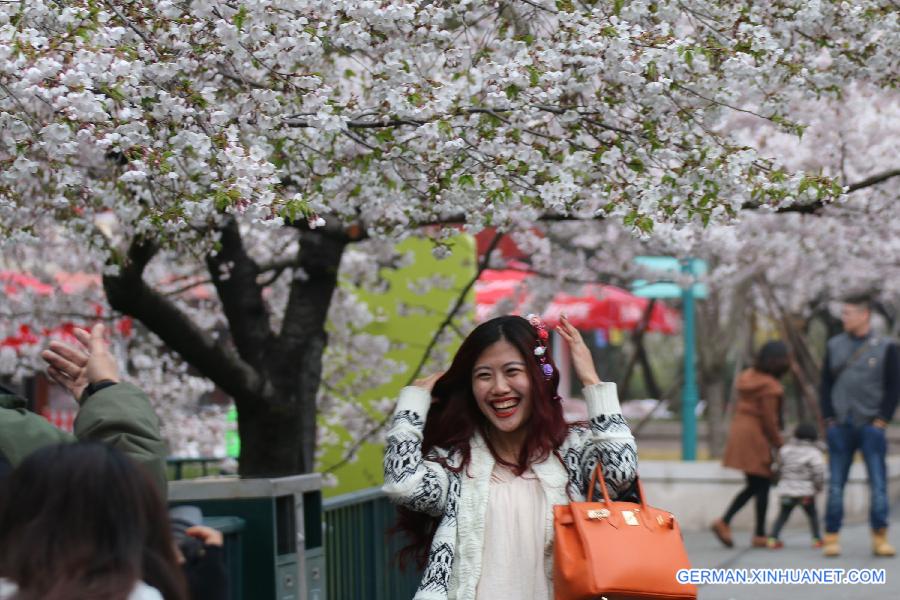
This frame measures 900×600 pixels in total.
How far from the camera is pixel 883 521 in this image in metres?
10.1

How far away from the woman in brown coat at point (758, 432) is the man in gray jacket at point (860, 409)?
746 mm

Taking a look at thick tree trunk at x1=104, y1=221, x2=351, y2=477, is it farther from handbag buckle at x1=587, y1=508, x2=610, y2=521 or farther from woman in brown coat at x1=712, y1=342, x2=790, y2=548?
handbag buckle at x1=587, y1=508, x2=610, y2=521

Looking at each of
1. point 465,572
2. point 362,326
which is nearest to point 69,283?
point 362,326

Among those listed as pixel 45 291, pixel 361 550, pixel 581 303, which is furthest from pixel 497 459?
pixel 581 303

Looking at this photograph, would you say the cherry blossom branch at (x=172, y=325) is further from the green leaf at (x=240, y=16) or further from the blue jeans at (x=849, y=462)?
the blue jeans at (x=849, y=462)

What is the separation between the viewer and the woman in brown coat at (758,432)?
435 inches

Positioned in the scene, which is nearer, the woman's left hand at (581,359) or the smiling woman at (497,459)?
the smiling woman at (497,459)

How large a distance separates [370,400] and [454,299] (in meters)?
1.16

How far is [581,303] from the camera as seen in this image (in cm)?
1923

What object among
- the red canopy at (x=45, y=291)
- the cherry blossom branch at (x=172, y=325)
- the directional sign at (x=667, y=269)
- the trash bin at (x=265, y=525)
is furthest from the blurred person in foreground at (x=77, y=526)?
the directional sign at (x=667, y=269)

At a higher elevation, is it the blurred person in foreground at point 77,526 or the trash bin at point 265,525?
the blurred person in foreground at point 77,526

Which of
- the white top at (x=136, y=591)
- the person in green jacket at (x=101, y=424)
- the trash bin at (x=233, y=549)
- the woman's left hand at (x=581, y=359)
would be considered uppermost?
the woman's left hand at (x=581, y=359)

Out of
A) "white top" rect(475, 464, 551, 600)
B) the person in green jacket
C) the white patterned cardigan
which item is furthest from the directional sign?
the person in green jacket

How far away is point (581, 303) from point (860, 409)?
9.24 metres
